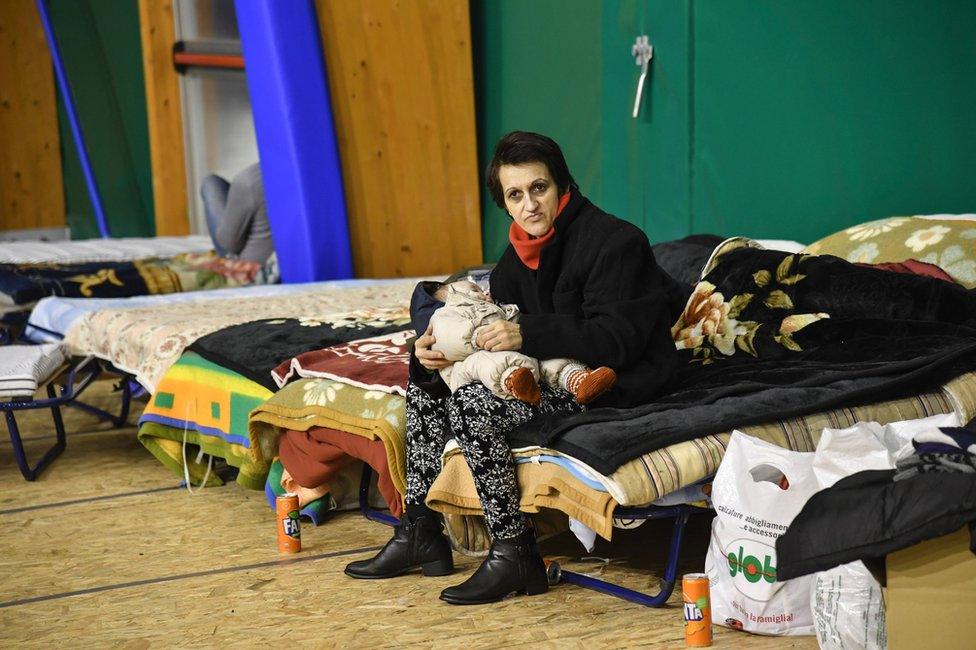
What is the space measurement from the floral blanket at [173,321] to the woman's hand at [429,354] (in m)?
1.49

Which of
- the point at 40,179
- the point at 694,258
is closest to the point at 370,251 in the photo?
the point at 694,258

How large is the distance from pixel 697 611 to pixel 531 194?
3.34 ft

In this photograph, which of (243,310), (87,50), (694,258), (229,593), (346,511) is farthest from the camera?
(87,50)

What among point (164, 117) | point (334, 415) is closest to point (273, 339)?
point (334, 415)

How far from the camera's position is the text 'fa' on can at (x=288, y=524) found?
2895 millimetres

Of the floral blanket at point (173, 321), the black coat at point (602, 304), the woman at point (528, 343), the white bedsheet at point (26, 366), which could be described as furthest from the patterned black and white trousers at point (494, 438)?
the white bedsheet at point (26, 366)

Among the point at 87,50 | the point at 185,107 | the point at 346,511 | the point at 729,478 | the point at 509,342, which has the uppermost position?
the point at 87,50

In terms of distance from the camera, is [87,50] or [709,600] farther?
[87,50]

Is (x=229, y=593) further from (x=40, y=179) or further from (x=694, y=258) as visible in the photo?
(x=40, y=179)

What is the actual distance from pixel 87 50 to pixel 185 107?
1788mm

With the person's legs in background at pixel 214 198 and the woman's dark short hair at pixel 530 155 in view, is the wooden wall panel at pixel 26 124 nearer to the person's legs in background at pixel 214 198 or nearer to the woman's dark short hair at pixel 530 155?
the person's legs in background at pixel 214 198

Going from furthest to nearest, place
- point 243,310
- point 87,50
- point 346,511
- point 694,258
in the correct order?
point 87,50, point 243,310, point 694,258, point 346,511

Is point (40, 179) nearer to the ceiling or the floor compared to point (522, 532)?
nearer to the ceiling

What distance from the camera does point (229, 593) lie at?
2.62 meters
